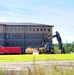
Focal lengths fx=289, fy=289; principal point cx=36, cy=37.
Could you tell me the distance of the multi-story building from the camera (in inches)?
4390

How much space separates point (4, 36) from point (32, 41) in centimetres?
1112

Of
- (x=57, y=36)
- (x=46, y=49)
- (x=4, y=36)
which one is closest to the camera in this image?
(x=46, y=49)

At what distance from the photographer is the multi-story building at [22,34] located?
112 metres

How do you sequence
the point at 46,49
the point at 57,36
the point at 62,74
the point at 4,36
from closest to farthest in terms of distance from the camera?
1. the point at 62,74
2. the point at 46,49
3. the point at 57,36
4. the point at 4,36

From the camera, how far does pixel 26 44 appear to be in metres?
113

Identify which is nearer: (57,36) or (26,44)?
(57,36)

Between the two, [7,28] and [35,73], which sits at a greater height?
[7,28]

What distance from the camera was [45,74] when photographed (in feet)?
24.3

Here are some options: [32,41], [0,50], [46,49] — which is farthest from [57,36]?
[32,41]

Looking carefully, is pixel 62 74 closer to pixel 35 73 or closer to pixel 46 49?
pixel 35 73

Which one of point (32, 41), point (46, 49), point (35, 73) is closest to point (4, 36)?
point (32, 41)

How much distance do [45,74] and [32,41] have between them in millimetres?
105552

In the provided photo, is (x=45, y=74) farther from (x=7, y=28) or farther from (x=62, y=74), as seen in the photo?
(x=7, y=28)

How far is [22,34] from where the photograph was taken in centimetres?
11300
